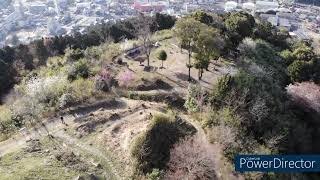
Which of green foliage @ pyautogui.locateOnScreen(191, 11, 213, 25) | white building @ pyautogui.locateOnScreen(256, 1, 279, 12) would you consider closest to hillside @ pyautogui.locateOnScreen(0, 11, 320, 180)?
green foliage @ pyautogui.locateOnScreen(191, 11, 213, 25)

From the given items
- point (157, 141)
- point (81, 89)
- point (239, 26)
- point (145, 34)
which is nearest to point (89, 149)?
point (157, 141)

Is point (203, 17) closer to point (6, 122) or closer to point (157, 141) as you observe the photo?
point (157, 141)

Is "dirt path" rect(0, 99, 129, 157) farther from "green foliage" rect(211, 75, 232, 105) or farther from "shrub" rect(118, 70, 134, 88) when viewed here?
"green foliage" rect(211, 75, 232, 105)

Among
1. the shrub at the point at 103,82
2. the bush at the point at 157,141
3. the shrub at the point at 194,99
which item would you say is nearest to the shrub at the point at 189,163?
the bush at the point at 157,141

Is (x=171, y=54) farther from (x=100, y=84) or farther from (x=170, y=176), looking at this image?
(x=170, y=176)

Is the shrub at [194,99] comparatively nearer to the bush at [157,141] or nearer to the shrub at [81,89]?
the bush at [157,141]
